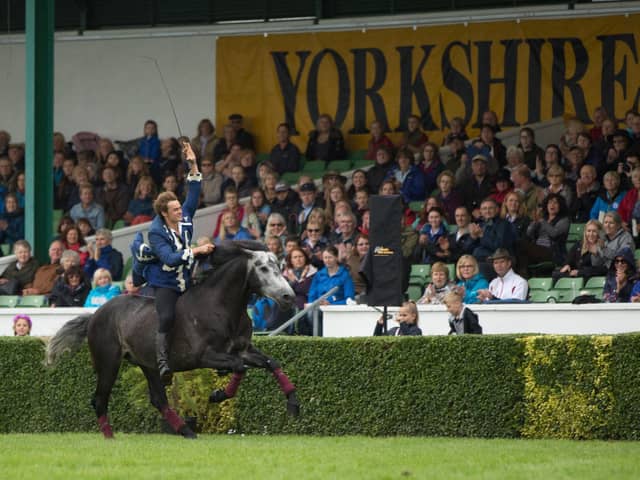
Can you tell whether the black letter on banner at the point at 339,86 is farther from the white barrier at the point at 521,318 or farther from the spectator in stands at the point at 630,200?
the white barrier at the point at 521,318

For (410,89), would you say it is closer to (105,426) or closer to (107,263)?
(107,263)

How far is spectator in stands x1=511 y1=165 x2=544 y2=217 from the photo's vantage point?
18.3m

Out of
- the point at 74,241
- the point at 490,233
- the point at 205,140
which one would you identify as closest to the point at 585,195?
the point at 490,233

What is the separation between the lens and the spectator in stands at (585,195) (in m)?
18.2

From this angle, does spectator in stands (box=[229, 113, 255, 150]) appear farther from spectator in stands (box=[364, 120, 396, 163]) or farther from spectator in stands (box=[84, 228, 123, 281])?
spectator in stands (box=[84, 228, 123, 281])

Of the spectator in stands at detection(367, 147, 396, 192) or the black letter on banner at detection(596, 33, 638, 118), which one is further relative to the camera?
the black letter on banner at detection(596, 33, 638, 118)

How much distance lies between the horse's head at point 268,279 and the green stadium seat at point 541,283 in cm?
538

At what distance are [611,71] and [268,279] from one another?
495 inches

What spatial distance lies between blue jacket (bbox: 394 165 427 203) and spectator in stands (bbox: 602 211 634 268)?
4.58m

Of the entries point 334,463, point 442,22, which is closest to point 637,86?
point 442,22

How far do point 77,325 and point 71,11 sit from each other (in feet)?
49.2

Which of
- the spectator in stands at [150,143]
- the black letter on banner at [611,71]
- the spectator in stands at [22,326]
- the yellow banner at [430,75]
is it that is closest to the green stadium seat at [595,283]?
the spectator in stands at [22,326]

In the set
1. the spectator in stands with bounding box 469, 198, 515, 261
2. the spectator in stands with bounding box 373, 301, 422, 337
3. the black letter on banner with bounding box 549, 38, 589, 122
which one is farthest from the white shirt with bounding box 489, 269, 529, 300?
the black letter on banner with bounding box 549, 38, 589, 122

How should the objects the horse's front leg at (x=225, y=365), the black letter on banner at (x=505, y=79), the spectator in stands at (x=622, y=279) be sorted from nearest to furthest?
the horse's front leg at (x=225, y=365)
the spectator in stands at (x=622, y=279)
the black letter on banner at (x=505, y=79)
